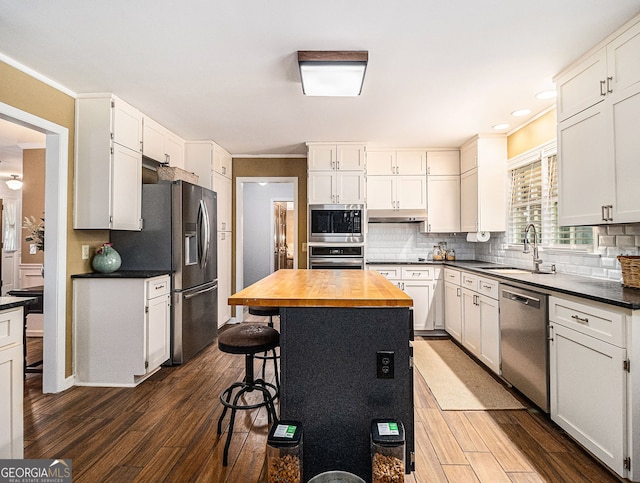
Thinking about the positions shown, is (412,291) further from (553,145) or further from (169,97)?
(169,97)

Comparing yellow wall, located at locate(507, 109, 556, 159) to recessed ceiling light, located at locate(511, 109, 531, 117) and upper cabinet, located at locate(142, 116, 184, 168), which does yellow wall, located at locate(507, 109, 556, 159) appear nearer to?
recessed ceiling light, located at locate(511, 109, 531, 117)

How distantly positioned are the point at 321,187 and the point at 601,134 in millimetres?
3009

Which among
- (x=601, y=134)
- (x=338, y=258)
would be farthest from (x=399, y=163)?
(x=601, y=134)

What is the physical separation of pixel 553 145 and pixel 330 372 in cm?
302

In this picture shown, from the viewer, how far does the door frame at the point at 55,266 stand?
2.99 metres

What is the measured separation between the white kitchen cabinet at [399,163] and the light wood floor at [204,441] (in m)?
2.90

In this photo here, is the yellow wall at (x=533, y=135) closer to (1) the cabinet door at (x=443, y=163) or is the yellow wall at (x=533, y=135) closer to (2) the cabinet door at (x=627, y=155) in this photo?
(1) the cabinet door at (x=443, y=163)

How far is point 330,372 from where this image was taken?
1.83 meters

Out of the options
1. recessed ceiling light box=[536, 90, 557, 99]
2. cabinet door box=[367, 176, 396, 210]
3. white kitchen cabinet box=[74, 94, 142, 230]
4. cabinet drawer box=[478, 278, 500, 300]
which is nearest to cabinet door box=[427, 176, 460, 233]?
cabinet door box=[367, 176, 396, 210]

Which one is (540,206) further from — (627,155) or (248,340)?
(248,340)

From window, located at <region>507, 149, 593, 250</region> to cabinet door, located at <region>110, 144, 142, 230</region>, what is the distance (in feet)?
12.6

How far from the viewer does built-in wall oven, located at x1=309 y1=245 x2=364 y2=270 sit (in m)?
4.70

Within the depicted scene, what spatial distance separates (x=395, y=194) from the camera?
4.95 metres

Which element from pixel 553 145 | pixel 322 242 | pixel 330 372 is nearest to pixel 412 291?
pixel 322 242
